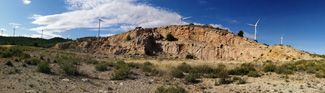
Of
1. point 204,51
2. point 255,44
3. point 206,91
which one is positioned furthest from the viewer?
point 204,51

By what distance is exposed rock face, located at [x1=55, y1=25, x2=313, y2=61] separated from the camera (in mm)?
37706

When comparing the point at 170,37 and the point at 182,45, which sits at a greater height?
the point at 170,37

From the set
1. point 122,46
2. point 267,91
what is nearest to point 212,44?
point 122,46

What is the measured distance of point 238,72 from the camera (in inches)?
596

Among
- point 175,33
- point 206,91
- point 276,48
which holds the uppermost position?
point 175,33

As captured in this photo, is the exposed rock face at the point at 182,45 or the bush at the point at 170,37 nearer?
the exposed rock face at the point at 182,45

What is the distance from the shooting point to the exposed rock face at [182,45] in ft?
124

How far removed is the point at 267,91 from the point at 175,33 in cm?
4024

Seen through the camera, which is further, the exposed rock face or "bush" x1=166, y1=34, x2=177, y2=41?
"bush" x1=166, y1=34, x2=177, y2=41

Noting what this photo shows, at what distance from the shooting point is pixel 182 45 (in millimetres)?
44281

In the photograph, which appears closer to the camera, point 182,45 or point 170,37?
point 182,45

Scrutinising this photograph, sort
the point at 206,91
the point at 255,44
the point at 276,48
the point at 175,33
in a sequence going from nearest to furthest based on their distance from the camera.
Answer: the point at 206,91 → the point at 276,48 → the point at 255,44 → the point at 175,33

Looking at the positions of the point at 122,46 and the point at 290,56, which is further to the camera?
the point at 122,46

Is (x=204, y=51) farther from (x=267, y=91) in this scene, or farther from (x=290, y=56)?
(x=267, y=91)
